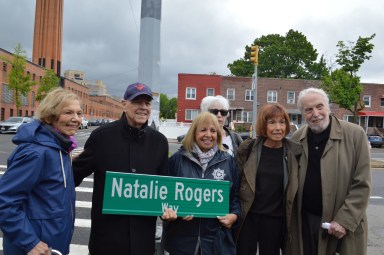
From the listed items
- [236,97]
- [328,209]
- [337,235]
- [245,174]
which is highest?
[236,97]

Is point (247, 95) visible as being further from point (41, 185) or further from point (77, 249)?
point (41, 185)

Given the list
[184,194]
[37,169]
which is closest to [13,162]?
[37,169]

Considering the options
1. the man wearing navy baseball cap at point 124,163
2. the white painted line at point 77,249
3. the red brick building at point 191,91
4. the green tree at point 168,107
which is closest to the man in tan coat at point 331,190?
the man wearing navy baseball cap at point 124,163

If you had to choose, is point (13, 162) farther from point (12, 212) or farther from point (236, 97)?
point (236, 97)

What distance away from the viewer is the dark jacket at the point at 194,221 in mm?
3027

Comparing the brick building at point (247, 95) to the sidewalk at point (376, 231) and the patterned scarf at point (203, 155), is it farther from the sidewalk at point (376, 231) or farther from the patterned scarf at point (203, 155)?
the patterned scarf at point (203, 155)

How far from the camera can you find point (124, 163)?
290 centimetres

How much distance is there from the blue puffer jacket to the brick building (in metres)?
41.5

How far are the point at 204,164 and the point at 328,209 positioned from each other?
4.04 feet

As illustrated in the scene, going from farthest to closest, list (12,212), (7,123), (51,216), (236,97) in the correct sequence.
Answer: (236,97) < (7,123) < (51,216) < (12,212)

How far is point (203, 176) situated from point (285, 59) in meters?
63.0

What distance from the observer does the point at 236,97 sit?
150ft

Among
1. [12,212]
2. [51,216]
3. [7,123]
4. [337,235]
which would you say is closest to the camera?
[12,212]

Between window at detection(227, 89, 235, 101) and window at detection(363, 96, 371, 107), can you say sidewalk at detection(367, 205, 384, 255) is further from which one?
window at detection(363, 96, 371, 107)
